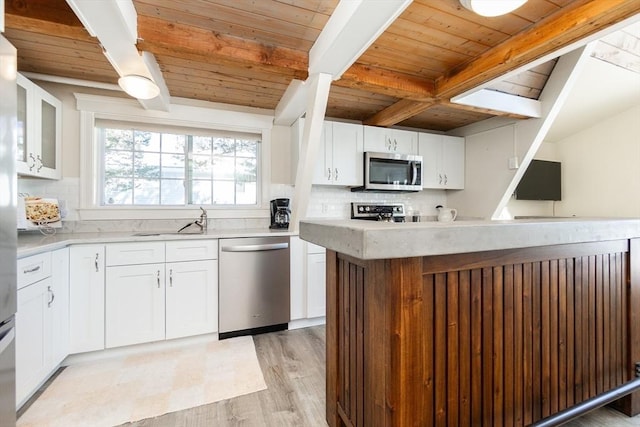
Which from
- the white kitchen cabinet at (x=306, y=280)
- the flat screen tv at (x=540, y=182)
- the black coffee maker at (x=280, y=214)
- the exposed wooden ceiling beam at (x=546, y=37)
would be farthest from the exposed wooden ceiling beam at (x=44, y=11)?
the flat screen tv at (x=540, y=182)

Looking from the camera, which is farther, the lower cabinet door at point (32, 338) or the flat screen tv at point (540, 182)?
the flat screen tv at point (540, 182)

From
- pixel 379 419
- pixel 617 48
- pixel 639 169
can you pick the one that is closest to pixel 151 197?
pixel 379 419

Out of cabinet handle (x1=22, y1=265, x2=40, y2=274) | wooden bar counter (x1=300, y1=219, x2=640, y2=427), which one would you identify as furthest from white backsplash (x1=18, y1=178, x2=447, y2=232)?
wooden bar counter (x1=300, y1=219, x2=640, y2=427)

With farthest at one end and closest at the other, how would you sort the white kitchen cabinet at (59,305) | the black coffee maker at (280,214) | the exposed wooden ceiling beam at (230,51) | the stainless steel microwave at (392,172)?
the stainless steel microwave at (392,172) → the black coffee maker at (280,214) → the white kitchen cabinet at (59,305) → the exposed wooden ceiling beam at (230,51)

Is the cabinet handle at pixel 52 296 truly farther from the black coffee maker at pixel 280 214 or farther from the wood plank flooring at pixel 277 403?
the black coffee maker at pixel 280 214

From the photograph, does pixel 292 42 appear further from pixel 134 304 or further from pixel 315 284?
pixel 134 304

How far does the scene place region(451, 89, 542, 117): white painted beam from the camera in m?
2.79

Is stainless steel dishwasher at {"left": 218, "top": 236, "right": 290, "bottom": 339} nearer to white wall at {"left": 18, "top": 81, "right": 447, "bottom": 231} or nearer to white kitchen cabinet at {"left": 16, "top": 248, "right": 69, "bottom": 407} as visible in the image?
white wall at {"left": 18, "top": 81, "right": 447, "bottom": 231}

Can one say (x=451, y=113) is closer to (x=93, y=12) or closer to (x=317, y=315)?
(x=317, y=315)

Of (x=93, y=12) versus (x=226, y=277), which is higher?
(x=93, y=12)

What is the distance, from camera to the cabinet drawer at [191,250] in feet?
7.51

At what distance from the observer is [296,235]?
2.73 metres

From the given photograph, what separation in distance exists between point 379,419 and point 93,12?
2.29 meters

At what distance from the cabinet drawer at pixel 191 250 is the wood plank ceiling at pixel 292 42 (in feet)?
4.61
